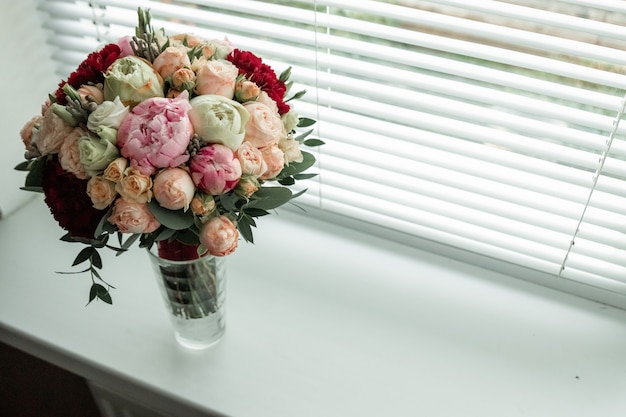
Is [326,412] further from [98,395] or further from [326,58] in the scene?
[326,58]

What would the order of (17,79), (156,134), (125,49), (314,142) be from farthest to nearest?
(17,79) → (314,142) → (125,49) → (156,134)

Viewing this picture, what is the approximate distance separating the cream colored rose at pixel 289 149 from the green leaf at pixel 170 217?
6.0 inches

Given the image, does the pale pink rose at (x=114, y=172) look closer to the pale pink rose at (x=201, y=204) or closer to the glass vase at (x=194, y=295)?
the pale pink rose at (x=201, y=204)

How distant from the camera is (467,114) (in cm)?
99

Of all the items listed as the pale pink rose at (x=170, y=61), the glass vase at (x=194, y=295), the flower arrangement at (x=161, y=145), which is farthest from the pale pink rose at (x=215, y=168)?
the glass vase at (x=194, y=295)

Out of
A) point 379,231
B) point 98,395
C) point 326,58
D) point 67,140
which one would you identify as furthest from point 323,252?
point 67,140

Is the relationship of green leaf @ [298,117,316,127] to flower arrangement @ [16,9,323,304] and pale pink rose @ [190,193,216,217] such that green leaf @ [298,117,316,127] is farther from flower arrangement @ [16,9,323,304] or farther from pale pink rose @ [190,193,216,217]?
pale pink rose @ [190,193,216,217]

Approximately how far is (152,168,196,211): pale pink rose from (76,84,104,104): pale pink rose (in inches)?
4.9

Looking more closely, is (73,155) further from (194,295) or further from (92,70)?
(194,295)

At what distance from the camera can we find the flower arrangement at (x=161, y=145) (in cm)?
71

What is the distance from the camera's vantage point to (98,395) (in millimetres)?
1143

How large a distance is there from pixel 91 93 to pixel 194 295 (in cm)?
34

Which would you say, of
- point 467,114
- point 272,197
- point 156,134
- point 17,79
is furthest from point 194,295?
point 17,79

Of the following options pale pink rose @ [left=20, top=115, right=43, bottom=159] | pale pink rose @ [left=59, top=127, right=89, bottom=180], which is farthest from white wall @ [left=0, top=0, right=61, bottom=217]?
pale pink rose @ [left=59, top=127, right=89, bottom=180]
